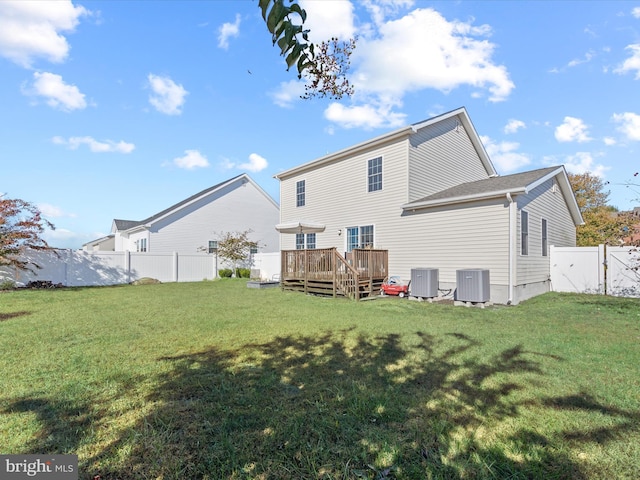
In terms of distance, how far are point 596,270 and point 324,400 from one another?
42.5 feet

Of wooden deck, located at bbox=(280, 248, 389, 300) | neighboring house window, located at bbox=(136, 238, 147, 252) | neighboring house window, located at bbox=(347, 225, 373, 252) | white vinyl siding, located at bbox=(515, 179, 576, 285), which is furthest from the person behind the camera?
neighboring house window, located at bbox=(136, 238, 147, 252)

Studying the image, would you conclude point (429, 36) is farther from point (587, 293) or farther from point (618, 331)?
point (587, 293)

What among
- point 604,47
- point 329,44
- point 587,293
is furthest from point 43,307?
point 587,293

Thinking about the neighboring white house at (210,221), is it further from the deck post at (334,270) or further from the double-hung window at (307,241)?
the deck post at (334,270)

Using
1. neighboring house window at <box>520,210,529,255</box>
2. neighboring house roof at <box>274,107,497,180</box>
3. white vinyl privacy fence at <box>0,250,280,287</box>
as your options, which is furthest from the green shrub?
neighboring house window at <box>520,210,529,255</box>

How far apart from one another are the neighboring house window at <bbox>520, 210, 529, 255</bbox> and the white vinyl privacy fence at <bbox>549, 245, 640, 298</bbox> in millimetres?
3095

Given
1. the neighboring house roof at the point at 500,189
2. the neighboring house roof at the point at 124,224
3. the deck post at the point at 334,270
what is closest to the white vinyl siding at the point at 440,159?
the neighboring house roof at the point at 500,189

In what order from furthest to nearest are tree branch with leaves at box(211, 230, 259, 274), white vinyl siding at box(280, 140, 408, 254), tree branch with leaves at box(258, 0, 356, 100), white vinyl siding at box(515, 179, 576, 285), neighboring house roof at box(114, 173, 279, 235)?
neighboring house roof at box(114, 173, 279, 235)
tree branch with leaves at box(211, 230, 259, 274)
white vinyl siding at box(280, 140, 408, 254)
white vinyl siding at box(515, 179, 576, 285)
tree branch with leaves at box(258, 0, 356, 100)

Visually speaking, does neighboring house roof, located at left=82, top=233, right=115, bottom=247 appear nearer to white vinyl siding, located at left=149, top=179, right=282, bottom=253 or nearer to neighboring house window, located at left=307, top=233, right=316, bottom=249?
white vinyl siding, located at left=149, top=179, right=282, bottom=253

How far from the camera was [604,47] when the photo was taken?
26.9ft

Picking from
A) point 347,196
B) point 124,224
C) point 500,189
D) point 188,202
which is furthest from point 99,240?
point 500,189

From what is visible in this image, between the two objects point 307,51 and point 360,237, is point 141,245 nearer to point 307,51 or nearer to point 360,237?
point 360,237

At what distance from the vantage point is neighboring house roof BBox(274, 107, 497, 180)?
11523mm

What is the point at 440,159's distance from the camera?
12906 millimetres
